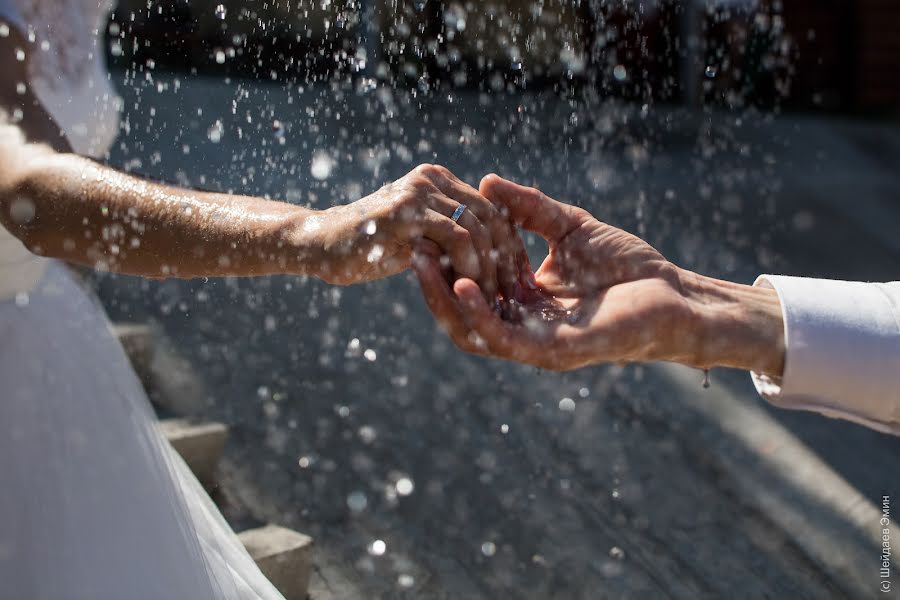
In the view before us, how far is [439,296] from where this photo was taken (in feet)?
4.88

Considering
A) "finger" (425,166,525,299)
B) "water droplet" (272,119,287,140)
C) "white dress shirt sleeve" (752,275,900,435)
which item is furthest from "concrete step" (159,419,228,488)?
"water droplet" (272,119,287,140)

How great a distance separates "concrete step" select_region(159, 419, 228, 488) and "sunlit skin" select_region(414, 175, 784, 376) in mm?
1449

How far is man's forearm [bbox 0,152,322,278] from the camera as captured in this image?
4.59ft

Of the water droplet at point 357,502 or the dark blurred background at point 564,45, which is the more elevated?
the dark blurred background at point 564,45

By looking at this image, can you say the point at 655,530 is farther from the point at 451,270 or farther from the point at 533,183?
the point at 533,183

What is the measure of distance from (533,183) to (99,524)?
384cm

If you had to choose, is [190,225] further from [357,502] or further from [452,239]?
[357,502]

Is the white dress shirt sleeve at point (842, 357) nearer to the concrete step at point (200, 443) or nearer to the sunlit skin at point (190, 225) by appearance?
the sunlit skin at point (190, 225)

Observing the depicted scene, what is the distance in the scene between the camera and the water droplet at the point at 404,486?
3053 millimetres

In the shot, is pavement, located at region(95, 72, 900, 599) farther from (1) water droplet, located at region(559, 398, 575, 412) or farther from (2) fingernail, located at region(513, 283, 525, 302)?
(2) fingernail, located at region(513, 283, 525, 302)

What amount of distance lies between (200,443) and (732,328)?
1767 millimetres

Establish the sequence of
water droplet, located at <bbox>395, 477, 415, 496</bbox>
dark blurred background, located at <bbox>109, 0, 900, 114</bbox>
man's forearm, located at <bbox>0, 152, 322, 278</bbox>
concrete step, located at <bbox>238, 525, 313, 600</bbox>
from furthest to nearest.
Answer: dark blurred background, located at <bbox>109, 0, 900, 114</bbox> → water droplet, located at <bbox>395, 477, 415, 496</bbox> → concrete step, located at <bbox>238, 525, 313, 600</bbox> → man's forearm, located at <bbox>0, 152, 322, 278</bbox>

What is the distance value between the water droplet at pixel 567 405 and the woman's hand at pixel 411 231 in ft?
6.76

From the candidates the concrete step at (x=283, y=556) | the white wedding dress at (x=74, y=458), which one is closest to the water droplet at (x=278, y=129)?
the concrete step at (x=283, y=556)
